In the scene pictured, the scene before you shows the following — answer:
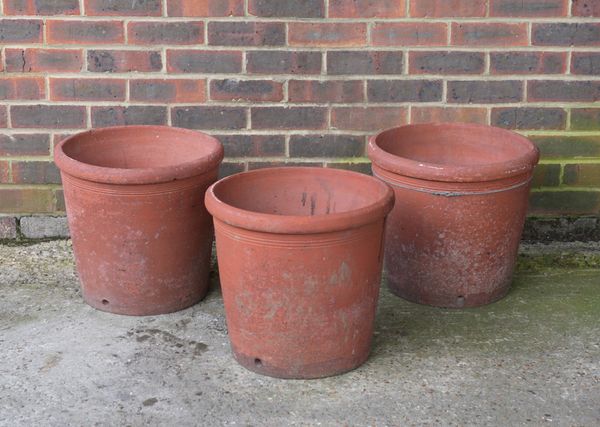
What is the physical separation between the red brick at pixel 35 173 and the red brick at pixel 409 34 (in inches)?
57.4

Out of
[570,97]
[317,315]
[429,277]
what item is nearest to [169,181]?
→ [317,315]

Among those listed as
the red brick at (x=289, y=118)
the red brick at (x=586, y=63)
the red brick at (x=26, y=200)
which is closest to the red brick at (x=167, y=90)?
the red brick at (x=289, y=118)

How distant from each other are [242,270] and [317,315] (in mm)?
278

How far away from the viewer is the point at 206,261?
3.87m

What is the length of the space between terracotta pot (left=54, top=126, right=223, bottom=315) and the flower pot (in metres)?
0.27

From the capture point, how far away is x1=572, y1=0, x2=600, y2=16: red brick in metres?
4.10

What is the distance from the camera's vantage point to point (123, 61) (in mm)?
4148

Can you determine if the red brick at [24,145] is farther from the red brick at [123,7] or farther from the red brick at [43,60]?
the red brick at [123,7]

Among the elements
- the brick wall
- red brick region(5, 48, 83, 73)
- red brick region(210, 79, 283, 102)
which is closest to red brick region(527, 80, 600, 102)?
the brick wall

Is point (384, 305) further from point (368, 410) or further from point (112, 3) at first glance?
point (112, 3)

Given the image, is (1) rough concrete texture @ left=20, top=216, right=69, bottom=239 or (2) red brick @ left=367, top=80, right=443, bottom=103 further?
(1) rough concrete texture @ left=20, top=216, right=69, bottom=239

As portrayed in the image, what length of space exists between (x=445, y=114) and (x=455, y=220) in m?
0.70

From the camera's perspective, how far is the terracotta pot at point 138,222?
3.58m

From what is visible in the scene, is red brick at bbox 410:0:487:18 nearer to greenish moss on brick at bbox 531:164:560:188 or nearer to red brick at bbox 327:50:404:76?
red brick at bbox 327:50:404:76
